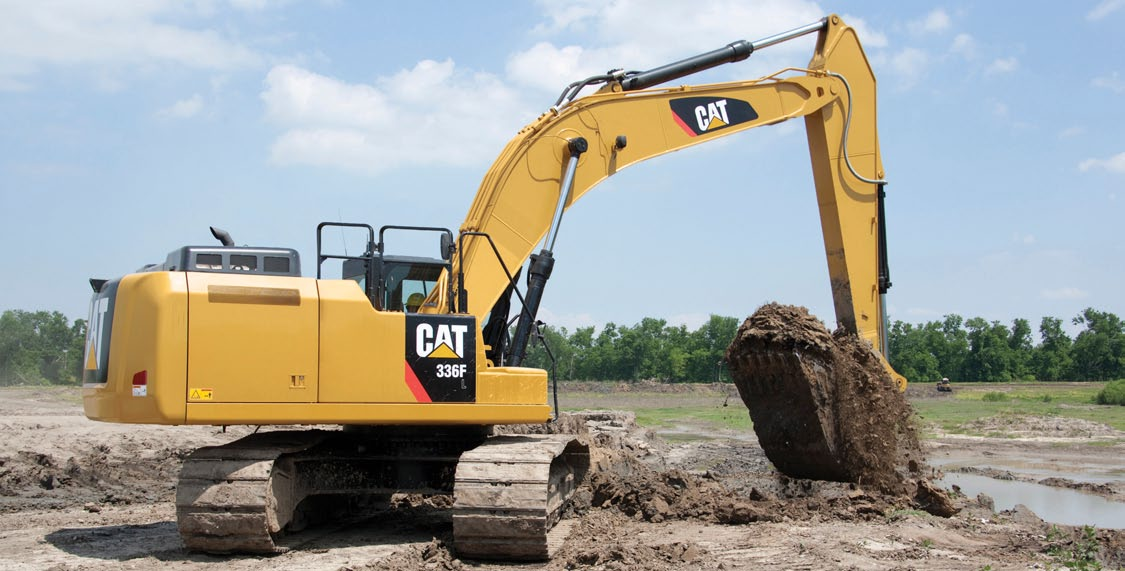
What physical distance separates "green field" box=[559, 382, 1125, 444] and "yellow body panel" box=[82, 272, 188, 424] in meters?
7.50

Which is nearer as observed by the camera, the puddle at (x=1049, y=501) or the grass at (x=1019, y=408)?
the puddle at (x=1049, y=501)

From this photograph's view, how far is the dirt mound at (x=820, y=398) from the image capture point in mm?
10641

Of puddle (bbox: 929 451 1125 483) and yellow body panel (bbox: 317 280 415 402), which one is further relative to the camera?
puddle (bbox: 929 451 1125 483)

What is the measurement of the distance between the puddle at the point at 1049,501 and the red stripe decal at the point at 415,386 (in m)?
6.70

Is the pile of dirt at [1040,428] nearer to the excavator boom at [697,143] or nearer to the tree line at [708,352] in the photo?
the excavator boom at [697,143]

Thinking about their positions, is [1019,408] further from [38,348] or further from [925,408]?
[38,348]

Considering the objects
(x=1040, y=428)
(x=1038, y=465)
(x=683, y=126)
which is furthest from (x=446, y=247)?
(x=1040, y=428)

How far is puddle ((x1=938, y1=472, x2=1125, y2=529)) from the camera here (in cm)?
1080

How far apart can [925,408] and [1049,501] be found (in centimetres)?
2276

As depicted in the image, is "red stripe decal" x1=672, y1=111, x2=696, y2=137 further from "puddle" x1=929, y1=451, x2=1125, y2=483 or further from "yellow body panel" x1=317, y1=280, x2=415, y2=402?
"puddle" x1=929, y1=451, x2=1125, y2=483

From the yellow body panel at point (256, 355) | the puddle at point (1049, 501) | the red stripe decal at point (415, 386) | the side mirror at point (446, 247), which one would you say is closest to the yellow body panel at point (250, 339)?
the yellow body panel at point (256, 355)

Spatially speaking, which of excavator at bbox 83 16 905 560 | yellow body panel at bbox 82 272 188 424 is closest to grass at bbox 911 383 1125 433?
excavator at bbox 83 16 905 560

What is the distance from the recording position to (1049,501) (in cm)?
1224

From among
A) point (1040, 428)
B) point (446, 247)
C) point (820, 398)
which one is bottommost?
point (1040, 428)
